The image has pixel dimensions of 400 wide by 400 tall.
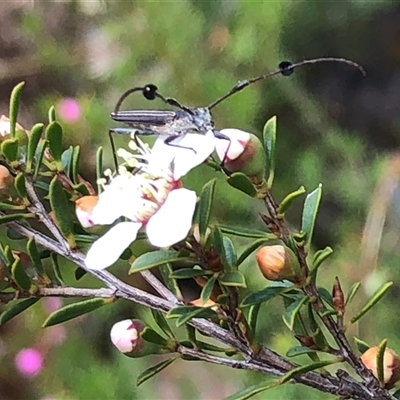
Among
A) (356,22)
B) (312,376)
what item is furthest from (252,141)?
(356,22)

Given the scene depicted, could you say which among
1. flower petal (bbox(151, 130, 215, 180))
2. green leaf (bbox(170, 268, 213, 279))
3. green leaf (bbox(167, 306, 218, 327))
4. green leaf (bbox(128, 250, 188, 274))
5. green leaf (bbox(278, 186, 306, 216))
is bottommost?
green leaf (bbox(167, 306, 218, 327))

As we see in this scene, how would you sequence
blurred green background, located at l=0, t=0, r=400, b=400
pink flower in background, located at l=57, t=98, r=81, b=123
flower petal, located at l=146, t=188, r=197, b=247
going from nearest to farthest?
flower petal, located at l=146, t=188, r=197, b=247 < blurred green background, located at l=0, t=0, r=400, b=400 < pink flower in background, located at l=57, t=98, r=81, b=123

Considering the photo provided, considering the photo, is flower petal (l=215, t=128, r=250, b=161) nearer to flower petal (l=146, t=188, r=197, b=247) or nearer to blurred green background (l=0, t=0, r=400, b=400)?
flower petal (l=146, t=188, r=197, b=247)

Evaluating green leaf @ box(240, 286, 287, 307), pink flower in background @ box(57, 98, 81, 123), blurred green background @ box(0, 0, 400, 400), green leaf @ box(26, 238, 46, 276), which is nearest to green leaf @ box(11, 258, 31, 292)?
green leaf @ box(26, 238, 46, 276)

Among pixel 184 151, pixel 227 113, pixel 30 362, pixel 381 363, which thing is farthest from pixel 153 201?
pixel 30 362

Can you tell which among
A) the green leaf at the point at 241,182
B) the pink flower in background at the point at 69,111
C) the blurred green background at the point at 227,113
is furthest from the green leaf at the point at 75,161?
the pink flower in background at the point at 69,111

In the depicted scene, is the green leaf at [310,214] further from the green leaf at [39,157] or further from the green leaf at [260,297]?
the green leaf at [39,157]

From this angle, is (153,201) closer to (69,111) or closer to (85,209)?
(85,209)

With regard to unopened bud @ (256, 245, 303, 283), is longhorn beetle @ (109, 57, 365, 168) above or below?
above
